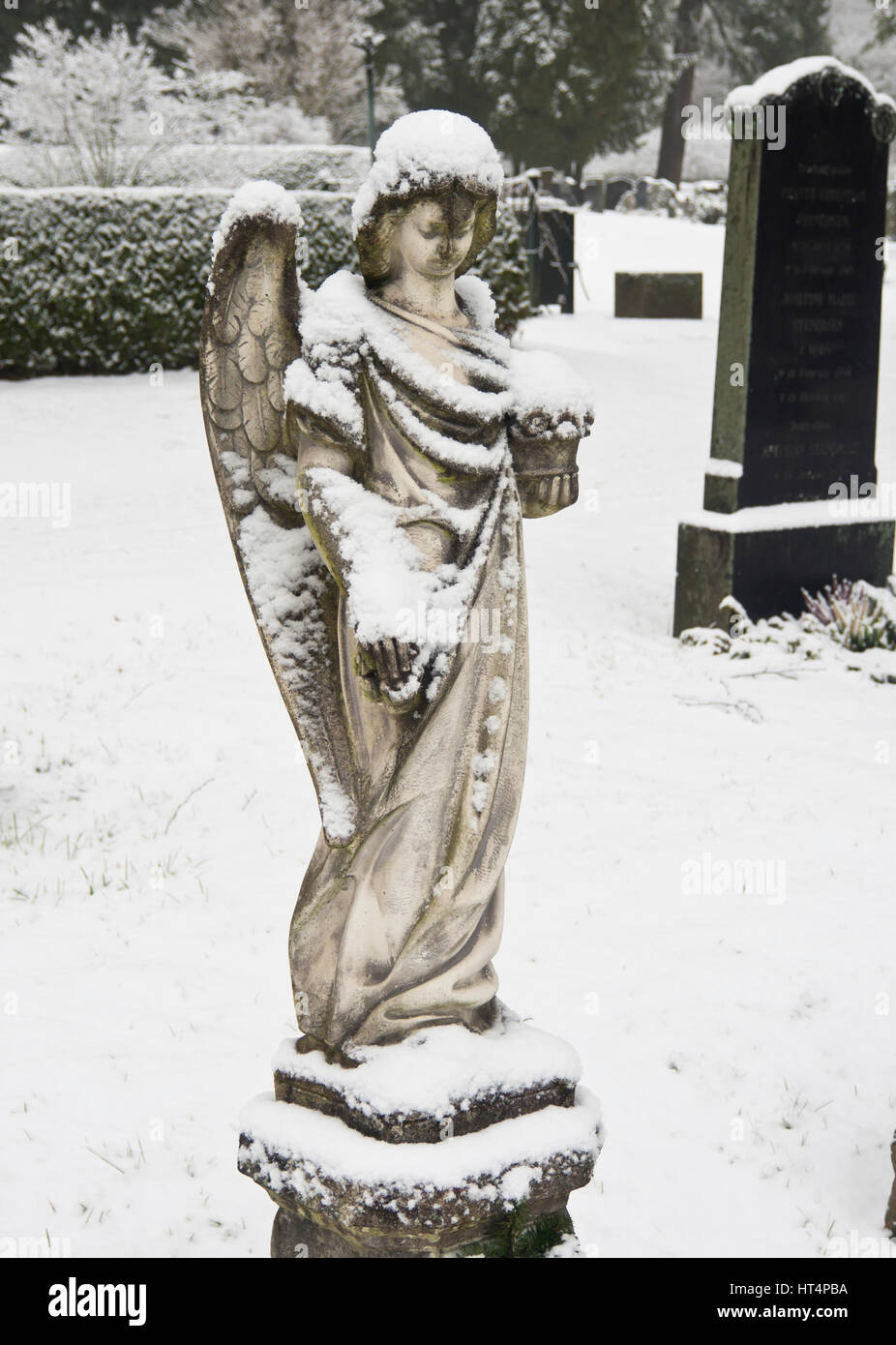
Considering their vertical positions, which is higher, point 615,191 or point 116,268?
point 615,191

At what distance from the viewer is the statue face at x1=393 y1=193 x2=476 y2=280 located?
2.49 m

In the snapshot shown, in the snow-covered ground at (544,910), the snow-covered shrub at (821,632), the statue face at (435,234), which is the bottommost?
the snow-covered ground at (544,910)

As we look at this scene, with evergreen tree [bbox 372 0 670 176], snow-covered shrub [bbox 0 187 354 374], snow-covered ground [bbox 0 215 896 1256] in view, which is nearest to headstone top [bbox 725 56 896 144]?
snow-covered ground [bbox 0 215 896 1256]

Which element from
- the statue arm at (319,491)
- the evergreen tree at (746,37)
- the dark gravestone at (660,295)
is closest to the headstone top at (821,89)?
the statue arm at (319,491)

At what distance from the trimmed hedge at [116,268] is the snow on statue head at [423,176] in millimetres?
9803

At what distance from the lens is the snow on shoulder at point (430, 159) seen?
2.43 metres

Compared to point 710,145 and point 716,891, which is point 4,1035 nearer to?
point 716,891

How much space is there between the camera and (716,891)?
5121 millimetres

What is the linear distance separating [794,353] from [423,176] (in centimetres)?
548

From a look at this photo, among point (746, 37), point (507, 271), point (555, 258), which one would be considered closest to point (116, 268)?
point (507, 271)

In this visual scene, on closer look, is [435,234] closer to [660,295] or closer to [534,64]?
[660,295]

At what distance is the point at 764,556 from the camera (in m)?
7.62

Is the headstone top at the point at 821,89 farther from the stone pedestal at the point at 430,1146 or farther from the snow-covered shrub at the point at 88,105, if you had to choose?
the snow-covered shrub at the point at 88,105

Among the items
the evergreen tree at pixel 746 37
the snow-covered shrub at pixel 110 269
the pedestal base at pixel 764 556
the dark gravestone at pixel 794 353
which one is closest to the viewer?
the dark gravestone at pixel 794 353
